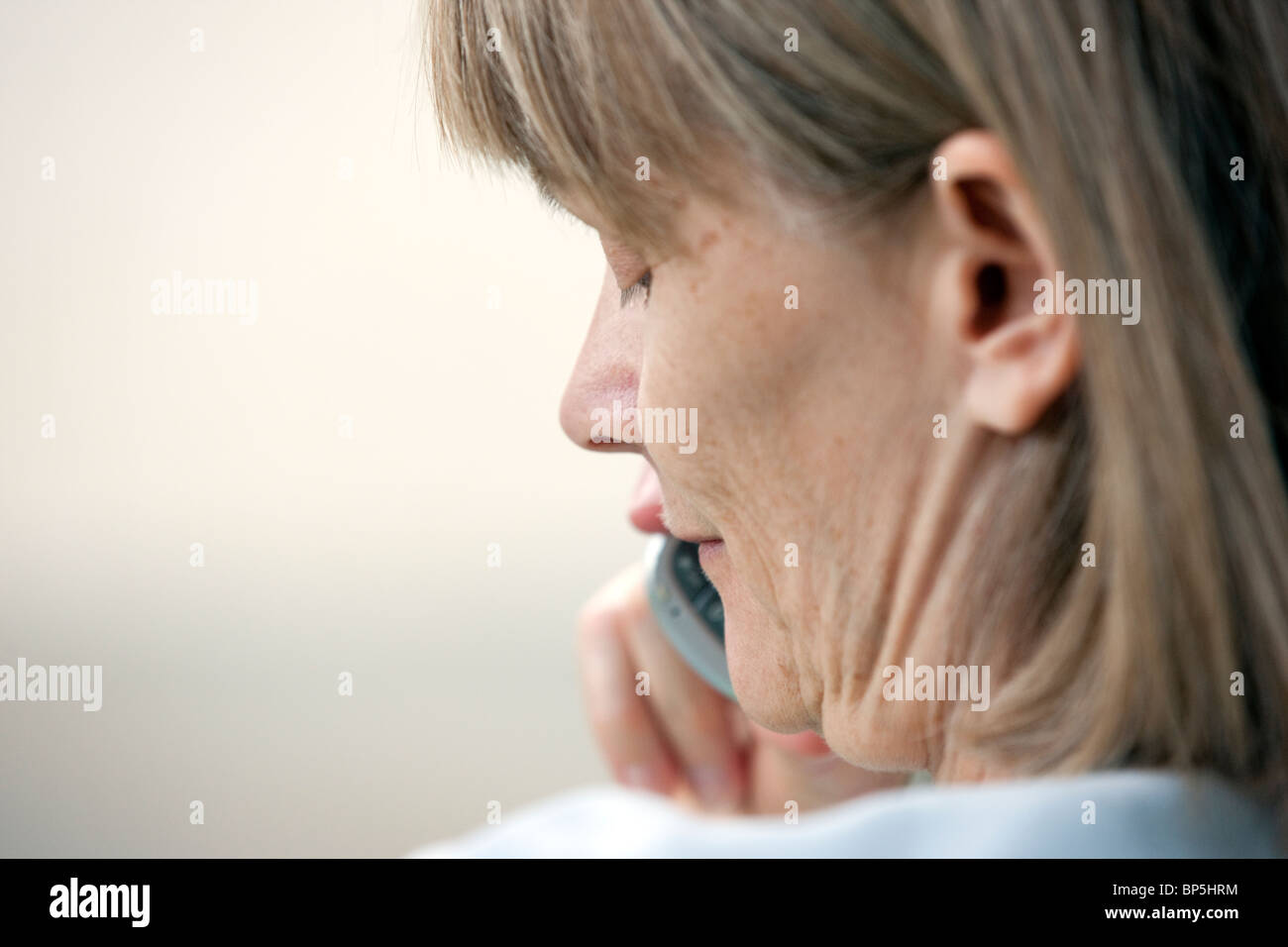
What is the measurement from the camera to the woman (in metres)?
0.36

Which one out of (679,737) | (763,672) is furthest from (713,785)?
(763,672)

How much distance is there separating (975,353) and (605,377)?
24 cm

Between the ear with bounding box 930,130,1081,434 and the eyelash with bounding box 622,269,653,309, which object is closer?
the ear with bounding box 930,130,1081,434

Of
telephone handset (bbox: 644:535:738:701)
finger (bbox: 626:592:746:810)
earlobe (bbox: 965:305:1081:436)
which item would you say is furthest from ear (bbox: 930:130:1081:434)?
finger (bbox: 626:592:746:810)

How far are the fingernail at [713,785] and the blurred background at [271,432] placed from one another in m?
0.58

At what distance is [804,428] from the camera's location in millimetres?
458

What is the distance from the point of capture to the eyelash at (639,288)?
50cm

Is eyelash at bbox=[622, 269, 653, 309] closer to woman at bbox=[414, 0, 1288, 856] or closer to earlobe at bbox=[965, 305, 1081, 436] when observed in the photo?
woman at bbox=[414, 0, 1288, 856]

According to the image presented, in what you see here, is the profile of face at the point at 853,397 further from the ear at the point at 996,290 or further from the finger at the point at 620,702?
the finger at the point at 620,702

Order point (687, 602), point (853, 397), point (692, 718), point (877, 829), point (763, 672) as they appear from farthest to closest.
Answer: point (692, 718), point (687, 602), point (763, 672), point (853, 397), point (877, 829)

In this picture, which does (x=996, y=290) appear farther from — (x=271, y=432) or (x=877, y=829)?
→ (x=271, y=432)

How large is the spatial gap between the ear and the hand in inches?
21.3

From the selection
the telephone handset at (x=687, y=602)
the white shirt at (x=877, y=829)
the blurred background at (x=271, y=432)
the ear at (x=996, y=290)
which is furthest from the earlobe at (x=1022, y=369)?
the blurred background at (x=271, y=432)
